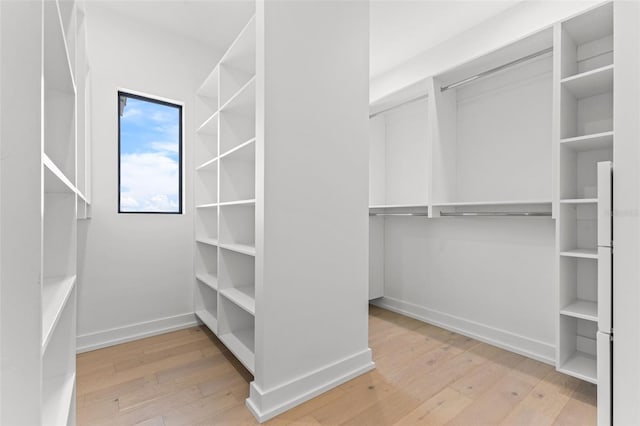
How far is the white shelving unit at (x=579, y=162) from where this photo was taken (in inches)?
71.6

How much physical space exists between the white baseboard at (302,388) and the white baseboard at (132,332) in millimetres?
1476

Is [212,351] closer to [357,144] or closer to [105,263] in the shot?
[105,263]

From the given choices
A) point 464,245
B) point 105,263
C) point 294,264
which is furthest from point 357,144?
point 105,263

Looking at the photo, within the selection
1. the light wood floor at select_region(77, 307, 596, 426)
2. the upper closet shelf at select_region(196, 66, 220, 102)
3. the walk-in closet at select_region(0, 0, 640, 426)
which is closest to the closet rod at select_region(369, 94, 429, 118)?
the walk-in closet at select_region(0, 0, 640, 426)

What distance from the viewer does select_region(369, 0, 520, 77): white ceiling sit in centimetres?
241

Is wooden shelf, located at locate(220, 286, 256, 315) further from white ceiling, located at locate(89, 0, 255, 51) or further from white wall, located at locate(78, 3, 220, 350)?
white ceiling, located at locate(89, 0, 255, 51)

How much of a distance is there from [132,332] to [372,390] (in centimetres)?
213

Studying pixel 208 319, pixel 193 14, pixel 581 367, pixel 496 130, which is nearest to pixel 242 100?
pixel 193 14

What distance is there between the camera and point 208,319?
8.77ft

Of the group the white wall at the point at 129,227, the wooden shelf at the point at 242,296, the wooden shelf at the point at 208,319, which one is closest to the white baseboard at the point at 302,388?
the wooden shelf at the point at 242,296

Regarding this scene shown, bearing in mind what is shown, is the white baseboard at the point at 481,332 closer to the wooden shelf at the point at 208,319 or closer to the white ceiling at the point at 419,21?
the wooden shelf at the point at 208,319

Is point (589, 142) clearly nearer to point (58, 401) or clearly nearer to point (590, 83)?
point (590, 83)

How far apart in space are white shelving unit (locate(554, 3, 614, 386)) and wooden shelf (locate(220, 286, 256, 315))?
6.50ft

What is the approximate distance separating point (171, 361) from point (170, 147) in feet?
6.44
